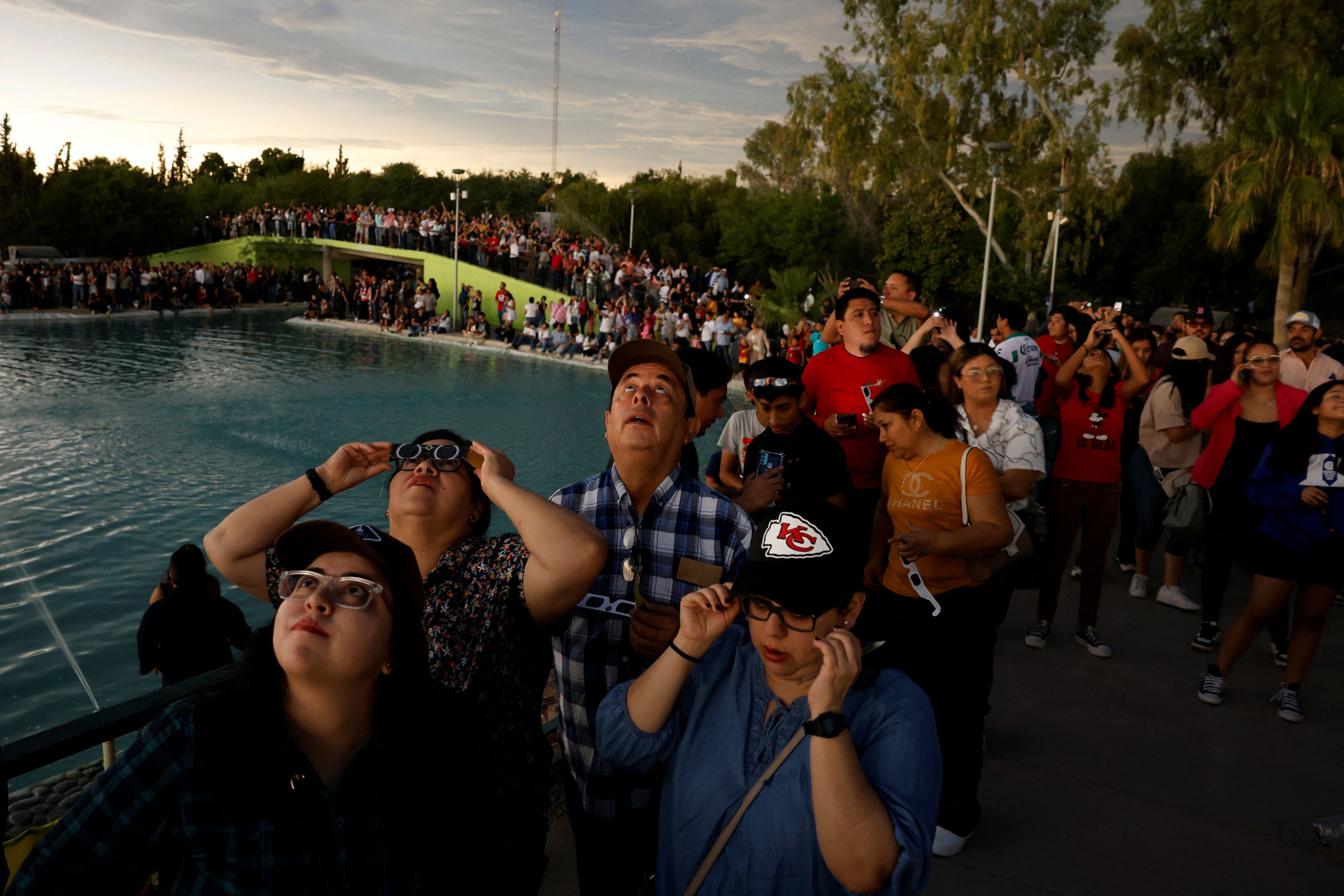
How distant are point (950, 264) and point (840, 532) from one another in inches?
1508

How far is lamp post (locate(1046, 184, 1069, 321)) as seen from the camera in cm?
2917

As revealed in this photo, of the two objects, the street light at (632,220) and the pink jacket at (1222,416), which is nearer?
the pink jacket at (1222,416)

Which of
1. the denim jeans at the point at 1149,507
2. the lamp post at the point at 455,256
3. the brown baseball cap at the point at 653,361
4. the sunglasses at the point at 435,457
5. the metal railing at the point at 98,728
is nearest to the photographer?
the metal railing at the point at 98,728

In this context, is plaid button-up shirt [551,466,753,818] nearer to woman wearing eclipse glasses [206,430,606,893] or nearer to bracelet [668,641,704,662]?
woman wearing eclipse glasses [206,430,606,893]

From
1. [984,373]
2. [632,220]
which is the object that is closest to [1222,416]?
[984,373]

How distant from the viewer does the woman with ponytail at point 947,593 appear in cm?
347

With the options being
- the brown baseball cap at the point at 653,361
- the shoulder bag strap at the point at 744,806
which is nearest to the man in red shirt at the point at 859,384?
the brown baseball cap at the point at 653,361

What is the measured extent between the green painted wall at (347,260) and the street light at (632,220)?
9.01 m

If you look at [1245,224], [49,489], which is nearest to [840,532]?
[49,489]

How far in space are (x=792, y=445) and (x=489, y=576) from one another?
2.06 m

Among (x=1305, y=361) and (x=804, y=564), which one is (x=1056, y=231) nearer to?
(x=1305, y=361)

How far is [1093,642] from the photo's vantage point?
5.67m

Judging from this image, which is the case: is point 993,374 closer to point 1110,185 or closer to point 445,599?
point 445,599

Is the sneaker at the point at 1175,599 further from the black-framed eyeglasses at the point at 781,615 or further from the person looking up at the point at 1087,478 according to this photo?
the black-framed eyeglasses at the point at 781,615
